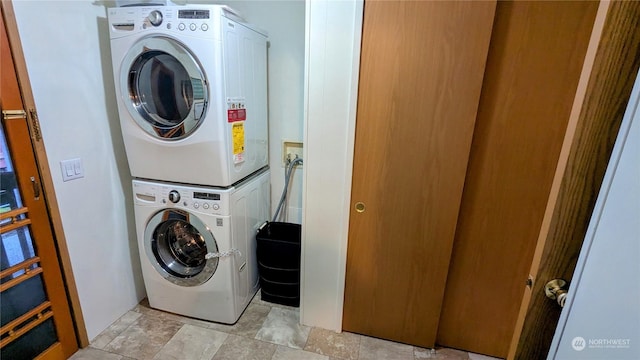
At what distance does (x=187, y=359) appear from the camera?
170 cm

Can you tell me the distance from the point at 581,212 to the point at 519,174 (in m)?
0.89

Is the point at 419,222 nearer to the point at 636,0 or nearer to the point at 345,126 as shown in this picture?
the point at 345,126

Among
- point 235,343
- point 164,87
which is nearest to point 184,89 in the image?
point 164,87

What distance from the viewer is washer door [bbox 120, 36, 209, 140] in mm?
1526

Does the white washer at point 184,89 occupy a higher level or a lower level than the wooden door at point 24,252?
higher

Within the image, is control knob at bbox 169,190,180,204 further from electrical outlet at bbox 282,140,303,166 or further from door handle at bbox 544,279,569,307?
door handle at bbox 544,279,569,307

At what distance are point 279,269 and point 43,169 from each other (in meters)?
1.42

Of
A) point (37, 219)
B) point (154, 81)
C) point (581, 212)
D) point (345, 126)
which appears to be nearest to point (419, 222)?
point (345, 126)

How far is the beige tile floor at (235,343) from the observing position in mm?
1731

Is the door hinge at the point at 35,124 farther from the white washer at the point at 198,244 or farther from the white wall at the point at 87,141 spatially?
the white washer at the point at 198,244

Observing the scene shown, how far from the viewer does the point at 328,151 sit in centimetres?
162

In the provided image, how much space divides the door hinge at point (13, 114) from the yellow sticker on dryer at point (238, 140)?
922 mm

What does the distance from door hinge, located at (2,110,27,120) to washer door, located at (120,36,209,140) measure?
0.42 metres

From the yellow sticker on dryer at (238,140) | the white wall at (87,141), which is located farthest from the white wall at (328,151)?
the white wall at (87,141)
